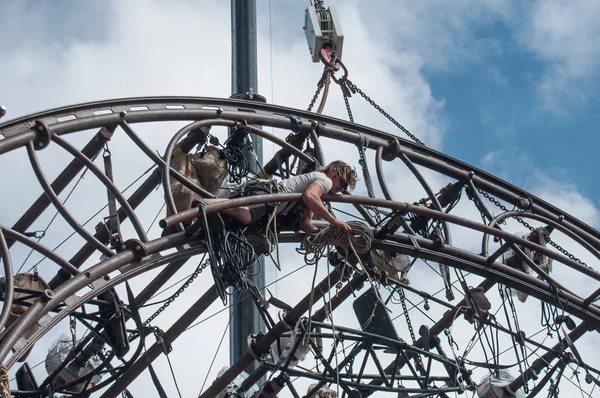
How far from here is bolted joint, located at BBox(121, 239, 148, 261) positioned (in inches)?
333

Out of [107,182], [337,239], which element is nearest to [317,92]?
[337,239]

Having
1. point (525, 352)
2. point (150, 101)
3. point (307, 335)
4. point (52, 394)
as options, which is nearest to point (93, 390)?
point (52, 394)

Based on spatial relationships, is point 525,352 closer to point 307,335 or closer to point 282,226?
point 307,335

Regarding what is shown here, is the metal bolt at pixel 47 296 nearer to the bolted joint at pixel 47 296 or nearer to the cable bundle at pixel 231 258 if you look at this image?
the bolted joint at pixel 47 296

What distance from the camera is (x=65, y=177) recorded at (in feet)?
31.5

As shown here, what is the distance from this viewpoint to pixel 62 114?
28.9 ft

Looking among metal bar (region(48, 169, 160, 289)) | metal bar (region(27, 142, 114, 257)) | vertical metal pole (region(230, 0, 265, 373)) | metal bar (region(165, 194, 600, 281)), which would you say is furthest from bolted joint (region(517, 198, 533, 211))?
metal bar (region(27, 142, 114, 257))

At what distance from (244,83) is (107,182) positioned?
5.99m

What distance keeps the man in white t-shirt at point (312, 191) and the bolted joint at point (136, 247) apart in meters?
0.86

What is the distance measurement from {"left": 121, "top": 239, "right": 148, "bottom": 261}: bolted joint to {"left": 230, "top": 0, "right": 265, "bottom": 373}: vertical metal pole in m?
4.99

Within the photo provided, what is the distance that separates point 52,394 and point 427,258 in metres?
4.35

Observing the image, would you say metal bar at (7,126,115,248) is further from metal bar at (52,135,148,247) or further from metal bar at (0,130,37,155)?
metal bar at (0,130,37,155)

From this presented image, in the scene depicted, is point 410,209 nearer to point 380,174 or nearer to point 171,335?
point 380,174

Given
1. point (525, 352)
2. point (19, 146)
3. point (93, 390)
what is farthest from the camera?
point (525, 352)
